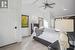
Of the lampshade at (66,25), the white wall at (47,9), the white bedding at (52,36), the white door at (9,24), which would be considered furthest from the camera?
the white door at (9,24)

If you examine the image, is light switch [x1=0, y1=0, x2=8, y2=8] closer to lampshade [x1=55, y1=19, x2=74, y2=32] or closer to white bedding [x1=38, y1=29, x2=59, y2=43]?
white bedding [x1=38, y1=29, x2=59, y2=43]

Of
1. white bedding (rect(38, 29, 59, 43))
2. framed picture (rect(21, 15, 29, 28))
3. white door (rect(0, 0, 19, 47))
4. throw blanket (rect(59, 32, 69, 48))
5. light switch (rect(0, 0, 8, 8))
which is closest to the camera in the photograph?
throw blanket (rect(59, 32, 69, 48))

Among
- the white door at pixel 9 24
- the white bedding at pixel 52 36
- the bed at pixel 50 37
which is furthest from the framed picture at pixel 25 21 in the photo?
the white bedding at pixel 52 36

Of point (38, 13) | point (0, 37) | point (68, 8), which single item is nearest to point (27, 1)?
point (38, 13)

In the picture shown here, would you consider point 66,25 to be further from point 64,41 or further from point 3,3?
point 3,3

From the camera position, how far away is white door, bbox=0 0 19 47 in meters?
6.68

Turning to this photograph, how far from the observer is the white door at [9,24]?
6.68 meters

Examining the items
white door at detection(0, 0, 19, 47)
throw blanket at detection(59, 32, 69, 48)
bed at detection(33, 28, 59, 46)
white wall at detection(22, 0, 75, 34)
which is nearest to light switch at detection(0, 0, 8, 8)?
white door at detection(0, 0, 19, 47)

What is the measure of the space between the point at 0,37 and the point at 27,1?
3.04 meters

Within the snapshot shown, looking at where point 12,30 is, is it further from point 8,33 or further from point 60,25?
point 60,25

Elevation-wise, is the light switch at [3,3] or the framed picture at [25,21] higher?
the light switch at [3,3]

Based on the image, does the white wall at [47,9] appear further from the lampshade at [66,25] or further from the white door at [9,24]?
the lampshade at [66,25]

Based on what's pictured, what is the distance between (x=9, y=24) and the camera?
7.12 m

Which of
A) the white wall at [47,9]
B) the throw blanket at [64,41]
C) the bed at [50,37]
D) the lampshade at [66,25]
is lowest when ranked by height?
the bed at [50,37]
